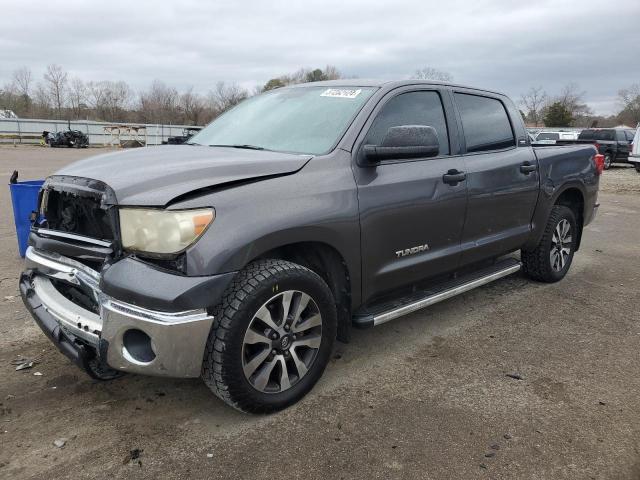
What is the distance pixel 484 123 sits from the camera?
4.26 m

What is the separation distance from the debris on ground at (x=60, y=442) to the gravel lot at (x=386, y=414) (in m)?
0.03

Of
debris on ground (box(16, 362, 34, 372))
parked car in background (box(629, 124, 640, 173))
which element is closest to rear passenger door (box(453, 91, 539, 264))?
debris on ground (box(16, 362, 34, 372))

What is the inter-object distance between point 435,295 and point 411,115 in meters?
1.27

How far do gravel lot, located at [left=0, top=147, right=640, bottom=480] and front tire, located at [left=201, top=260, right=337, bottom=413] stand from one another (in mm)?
177

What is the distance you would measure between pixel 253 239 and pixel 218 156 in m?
0.70

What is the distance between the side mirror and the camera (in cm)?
303

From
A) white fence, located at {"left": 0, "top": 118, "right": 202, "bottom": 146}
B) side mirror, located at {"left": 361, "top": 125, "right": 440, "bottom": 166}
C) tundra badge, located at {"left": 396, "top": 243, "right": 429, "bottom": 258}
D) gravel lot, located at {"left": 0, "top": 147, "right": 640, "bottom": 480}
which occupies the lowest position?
gravel lot, located at {"left": 0, "top": 147, "right": 640, "bottom": 480}

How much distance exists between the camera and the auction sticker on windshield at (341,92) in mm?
3488

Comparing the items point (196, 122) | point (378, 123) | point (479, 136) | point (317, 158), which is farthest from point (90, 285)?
point (196, 122)

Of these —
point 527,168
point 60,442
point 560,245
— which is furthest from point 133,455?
point 560,245

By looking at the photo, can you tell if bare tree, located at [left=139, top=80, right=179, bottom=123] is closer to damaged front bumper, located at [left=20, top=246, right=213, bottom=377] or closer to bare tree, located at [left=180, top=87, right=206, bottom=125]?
bare tree, located at [left=180, top=87, right=206, bottom=125]

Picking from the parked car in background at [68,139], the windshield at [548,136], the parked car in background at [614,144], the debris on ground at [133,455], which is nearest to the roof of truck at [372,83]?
the debris on ground at [133,455]

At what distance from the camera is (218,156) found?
9.82 ft

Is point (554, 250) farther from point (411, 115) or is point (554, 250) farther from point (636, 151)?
point (636, 151)
